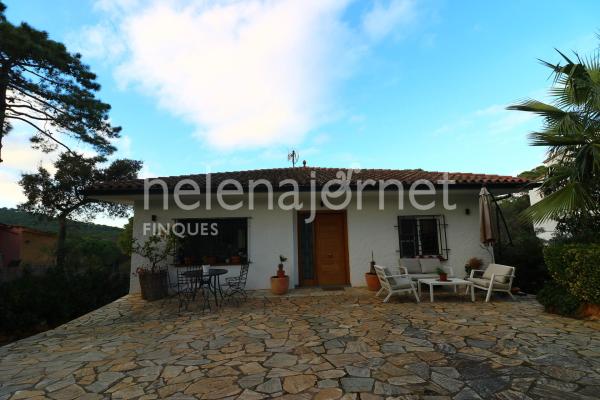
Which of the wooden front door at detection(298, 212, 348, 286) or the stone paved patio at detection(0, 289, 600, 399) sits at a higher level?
the wooden front door at detection(298, 212, 348, 286)

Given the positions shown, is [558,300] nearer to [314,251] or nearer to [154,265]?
[314,251]

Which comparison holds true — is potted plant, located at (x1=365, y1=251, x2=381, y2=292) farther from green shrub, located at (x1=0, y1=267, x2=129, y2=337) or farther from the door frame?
green shrub, located at (x1=0, y1=267, x2=129, y2=337)

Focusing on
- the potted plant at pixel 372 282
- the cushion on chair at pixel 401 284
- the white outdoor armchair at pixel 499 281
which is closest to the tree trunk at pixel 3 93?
A: the potted plant at pixel 372 282

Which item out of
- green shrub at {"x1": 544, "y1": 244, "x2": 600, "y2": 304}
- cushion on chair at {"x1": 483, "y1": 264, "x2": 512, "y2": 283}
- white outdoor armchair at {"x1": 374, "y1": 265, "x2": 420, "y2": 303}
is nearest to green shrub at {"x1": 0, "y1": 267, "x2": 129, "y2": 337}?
white outdoor armchair at {"x1": 374, "y1": 265, "x2": 420, "y2": 303}

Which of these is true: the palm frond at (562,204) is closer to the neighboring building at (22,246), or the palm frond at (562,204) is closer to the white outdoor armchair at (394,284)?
the white outdoor armchair at (394,284)

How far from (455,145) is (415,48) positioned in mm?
3553

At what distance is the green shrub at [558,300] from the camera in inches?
191

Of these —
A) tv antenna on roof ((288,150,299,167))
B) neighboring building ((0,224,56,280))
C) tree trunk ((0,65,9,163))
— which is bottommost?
neighboring building ((0,224,56,280))

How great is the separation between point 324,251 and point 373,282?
5.54ft

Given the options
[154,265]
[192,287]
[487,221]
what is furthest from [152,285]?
[487,221]

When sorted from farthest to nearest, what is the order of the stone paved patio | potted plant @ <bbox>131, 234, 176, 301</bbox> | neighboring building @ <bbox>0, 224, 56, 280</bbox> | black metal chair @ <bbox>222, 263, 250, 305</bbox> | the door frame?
neighboring building @ <bbox>0, 224, 56, 280</bbox> → the door frame → potted plant @ <bbox>131, 234, 176, 301</bbox> → black metal chair @ <bbox>222, 263, 250, 305</bbox> → the stone paved patio

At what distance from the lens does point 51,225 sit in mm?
15391

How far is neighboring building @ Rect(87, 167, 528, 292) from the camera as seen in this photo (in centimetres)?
809

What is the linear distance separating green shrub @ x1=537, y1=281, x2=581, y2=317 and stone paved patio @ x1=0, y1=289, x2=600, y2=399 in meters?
0.24
